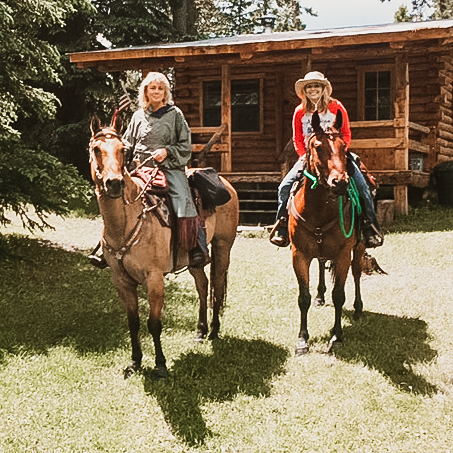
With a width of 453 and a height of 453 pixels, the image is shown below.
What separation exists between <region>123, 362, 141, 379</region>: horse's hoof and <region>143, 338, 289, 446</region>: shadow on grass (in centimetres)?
9

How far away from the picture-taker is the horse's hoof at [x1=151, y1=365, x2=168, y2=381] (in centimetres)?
577

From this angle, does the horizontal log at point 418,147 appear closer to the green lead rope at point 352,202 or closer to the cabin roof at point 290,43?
the cabin roof at point 290,43

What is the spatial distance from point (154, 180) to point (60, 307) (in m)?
3.46

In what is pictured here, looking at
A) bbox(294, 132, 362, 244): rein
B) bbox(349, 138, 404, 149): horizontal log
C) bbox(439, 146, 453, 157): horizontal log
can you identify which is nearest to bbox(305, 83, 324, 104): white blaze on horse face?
bbox(294, 132, 362, 244): rein

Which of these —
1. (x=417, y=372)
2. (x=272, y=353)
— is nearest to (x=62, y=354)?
(x=272, y=353)

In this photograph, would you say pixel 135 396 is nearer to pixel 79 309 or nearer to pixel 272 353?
pixel 272 353

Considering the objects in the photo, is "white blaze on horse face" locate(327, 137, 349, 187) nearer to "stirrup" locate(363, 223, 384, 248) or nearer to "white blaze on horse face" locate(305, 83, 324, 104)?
"white blaze on horse face" locate(305, 83, 324, 104)

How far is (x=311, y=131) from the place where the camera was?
6.80m

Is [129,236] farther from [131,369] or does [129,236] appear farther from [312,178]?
[312,178]

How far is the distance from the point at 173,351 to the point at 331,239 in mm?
2134

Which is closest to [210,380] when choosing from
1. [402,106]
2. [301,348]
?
[301,348]

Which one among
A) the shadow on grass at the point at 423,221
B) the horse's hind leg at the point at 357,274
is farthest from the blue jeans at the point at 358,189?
the shadow on grass at the point at 423,221

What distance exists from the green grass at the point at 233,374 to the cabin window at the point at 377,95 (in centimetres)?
997

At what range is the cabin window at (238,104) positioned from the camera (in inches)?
794
